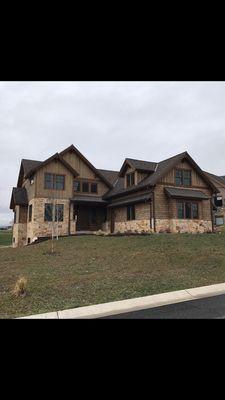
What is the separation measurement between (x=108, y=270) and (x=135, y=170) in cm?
1673

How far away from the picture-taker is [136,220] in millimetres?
28547

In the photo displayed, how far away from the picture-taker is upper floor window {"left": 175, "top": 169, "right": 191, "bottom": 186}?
2864cm

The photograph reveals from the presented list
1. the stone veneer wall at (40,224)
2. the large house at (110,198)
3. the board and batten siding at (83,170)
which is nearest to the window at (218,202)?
the large house at (110,198)

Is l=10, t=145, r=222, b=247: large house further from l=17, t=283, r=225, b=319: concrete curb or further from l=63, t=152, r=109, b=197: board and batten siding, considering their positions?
l=17, t=283, r=225, b=319: concrete curb

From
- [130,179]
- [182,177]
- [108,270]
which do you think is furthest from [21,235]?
[108,270]

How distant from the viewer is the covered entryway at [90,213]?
3164cm

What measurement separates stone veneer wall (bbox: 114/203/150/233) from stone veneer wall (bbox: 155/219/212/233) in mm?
1109

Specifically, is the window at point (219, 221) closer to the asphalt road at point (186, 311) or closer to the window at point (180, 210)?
the window at point (180, 210)

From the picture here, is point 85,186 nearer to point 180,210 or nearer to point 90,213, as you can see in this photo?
point 90,213

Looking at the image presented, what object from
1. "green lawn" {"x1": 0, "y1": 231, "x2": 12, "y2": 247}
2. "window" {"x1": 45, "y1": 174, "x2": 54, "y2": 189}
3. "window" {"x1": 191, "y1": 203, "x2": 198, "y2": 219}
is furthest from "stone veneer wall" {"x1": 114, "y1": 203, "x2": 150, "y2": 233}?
"green lawn" {"x1": 0, "y1": 231, "x2": 12, "y2": 247}

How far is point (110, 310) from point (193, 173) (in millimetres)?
23092
